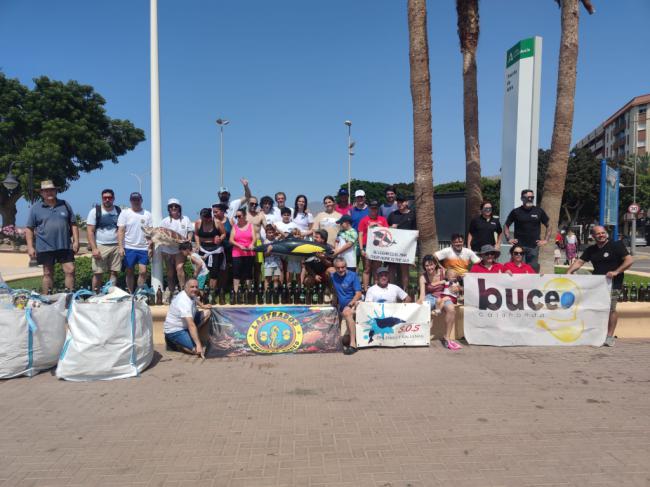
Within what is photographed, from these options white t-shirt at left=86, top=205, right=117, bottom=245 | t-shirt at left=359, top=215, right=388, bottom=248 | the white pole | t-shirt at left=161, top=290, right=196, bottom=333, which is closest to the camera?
t-shirt at left=161, top=290, right=196, bottom=333

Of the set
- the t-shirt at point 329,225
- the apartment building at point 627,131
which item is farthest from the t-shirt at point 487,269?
the apartment building at point 627,131

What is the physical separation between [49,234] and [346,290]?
15.9 ft

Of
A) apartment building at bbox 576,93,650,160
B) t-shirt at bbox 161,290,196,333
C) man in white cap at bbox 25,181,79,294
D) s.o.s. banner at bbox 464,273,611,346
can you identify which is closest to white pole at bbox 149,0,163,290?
man in white cap at bbox 25,181,79,294

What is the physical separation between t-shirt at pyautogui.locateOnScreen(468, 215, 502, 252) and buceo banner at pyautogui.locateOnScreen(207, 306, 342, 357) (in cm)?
345

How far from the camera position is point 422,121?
8.70 metres

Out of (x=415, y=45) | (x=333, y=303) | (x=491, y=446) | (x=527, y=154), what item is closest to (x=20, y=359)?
(x=333, y=303)

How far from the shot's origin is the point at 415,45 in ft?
28.1

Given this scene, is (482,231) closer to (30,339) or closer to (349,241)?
(349,241)

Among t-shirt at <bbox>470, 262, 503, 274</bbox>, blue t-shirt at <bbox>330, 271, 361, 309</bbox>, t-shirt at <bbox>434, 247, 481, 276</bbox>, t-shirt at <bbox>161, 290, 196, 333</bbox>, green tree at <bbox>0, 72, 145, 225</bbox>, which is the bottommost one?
t-shirt at <bbox>161, 290, 196, 333</bbox>

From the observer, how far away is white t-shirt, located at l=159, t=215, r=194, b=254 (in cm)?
757

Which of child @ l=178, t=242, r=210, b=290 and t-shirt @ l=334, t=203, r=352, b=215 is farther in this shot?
t-shirt @ l=334, t=203, r=352, b=215

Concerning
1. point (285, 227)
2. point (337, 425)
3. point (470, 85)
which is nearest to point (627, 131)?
point (470, 85)

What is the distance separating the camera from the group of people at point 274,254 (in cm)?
692

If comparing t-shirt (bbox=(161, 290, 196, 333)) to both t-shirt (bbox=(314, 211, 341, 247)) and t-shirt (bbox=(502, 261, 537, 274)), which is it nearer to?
t-shirt (bbox=(314, 211, 341, 247))
